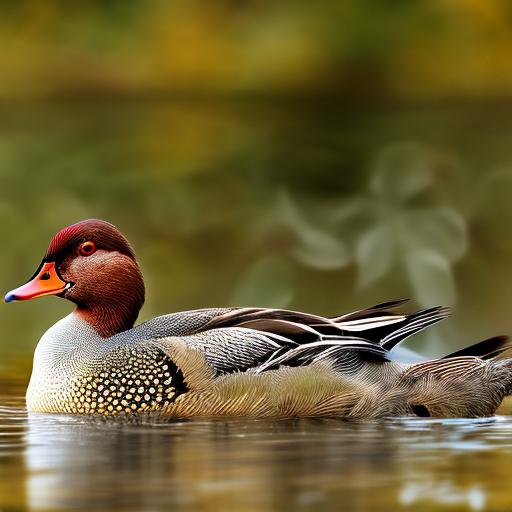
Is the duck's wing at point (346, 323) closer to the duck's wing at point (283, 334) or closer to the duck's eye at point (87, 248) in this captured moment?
the duck's wing at point (283, 334)

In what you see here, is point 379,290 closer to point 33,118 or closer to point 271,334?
point 271,334

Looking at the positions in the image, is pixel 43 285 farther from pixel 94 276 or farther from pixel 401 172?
pixel 401 172

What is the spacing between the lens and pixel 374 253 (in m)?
14.1

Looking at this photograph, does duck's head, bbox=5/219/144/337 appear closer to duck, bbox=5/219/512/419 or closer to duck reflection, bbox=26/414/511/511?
duck, bbox=5/219/512/419

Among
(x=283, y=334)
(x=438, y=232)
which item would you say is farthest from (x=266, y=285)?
(x=283, y=334)

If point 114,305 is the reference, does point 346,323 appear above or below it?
below

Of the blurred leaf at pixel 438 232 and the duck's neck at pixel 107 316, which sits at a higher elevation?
the blurred leaf at pixel 438 232

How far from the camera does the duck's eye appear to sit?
29.1ft

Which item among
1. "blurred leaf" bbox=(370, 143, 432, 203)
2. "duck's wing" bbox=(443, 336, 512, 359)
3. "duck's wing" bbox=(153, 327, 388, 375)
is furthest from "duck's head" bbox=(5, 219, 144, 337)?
"blurred leaf" bbox=(370, 143, 432, 203)

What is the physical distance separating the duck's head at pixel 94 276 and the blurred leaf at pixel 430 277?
4.33 meters

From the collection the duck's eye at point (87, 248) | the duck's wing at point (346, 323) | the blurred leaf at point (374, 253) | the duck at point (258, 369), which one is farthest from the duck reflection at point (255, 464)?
the blurred leaf at point (374, 253)

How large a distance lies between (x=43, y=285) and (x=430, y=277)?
5.47 m

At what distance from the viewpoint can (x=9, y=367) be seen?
10.4 meters

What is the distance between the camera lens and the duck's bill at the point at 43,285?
8.71 meters
